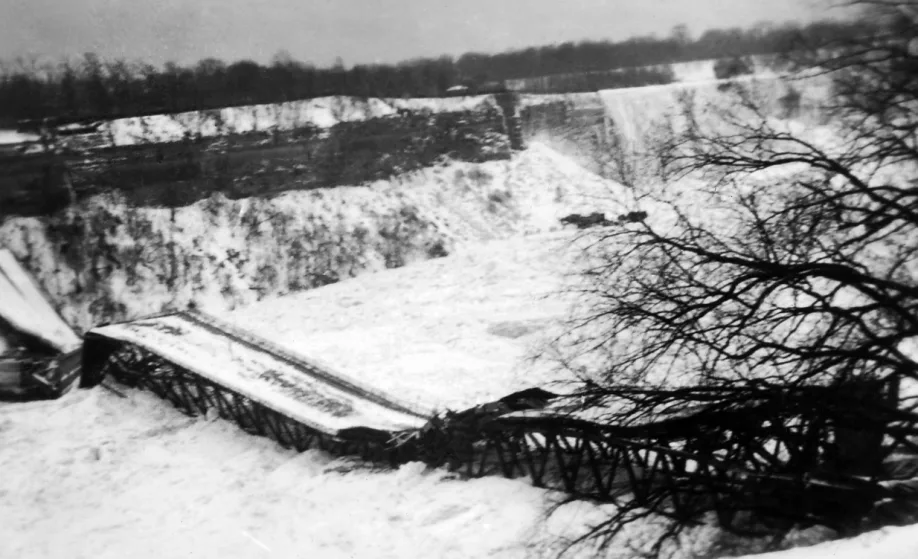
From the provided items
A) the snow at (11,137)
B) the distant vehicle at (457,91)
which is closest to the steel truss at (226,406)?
the snow at (11,137)

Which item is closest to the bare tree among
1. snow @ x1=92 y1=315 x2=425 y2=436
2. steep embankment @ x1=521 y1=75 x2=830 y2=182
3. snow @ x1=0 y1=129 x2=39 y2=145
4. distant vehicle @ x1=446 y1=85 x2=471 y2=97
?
steep embankment @ x1=521 y1=75 x2=830 y2=182

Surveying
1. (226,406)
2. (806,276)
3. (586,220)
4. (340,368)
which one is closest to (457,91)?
(586,220)

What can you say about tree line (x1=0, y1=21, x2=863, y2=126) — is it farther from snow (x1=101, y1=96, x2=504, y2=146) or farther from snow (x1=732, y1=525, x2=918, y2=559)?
snow (x1=732, y1=525, x2=918, y2=559)

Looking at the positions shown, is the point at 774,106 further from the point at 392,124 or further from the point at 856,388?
the point at 392,124

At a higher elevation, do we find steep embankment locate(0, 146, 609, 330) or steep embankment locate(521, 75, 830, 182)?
steep embankment locate(521, 75, 830, 182)

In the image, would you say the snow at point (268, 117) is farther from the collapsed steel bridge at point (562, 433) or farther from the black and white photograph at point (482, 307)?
the collapsed steel bridge at point (562, 433)

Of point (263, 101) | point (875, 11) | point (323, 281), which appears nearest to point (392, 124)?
point (263, 101)
